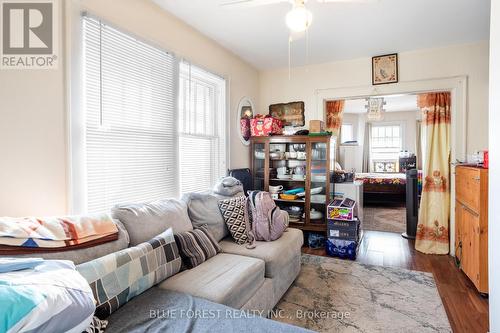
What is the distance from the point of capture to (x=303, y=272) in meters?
2.92

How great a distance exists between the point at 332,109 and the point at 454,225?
9.61 ft

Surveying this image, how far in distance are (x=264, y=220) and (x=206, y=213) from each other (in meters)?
0.54

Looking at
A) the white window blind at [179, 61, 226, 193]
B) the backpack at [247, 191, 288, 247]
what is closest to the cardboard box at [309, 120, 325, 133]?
the white window blind at [179, 61, 226, 193]

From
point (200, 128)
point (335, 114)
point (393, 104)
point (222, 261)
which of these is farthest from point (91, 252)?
point (393, 104)

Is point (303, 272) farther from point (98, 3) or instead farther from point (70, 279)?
point (98, 3)

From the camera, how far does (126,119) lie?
2213 millimetres

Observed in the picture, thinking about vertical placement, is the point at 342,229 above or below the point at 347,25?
below

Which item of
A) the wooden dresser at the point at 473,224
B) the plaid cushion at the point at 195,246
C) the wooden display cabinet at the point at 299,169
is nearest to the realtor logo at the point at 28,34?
the plaid cushion at the point at 195,246

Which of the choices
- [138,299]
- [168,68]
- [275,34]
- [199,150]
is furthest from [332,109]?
[138,299]

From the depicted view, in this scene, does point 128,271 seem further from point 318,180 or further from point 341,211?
point 318,180

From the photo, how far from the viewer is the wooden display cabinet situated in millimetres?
3703

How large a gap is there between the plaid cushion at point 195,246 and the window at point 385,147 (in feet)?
22.9

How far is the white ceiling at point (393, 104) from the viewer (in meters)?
6.12

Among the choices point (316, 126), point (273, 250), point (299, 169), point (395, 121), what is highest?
point (395, 121)
